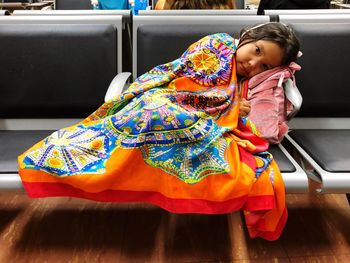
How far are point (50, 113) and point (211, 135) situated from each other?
803 millimetres

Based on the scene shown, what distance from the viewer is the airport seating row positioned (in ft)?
5.42

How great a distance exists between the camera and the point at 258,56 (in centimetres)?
140

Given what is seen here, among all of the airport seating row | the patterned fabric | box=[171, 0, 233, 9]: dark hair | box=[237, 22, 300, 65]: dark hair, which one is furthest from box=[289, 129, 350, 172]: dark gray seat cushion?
box=[171, 0, 233, 9]: dark hair

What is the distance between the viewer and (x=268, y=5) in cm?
246

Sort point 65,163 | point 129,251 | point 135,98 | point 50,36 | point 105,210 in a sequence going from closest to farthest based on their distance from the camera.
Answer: point 65,163
point 135,98
point 129,251
point 50,36
point 105,210

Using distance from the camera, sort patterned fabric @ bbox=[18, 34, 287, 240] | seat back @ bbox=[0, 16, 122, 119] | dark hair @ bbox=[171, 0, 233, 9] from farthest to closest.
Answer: dark hair @ bbox=[171, 0, 233, 9]
seat back @ bbox=[0, 16, 122, 119]
patterned fabric @ bbox=[18, 34, 287, 240]

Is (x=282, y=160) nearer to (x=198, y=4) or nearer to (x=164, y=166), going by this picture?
(x=164, y=166)

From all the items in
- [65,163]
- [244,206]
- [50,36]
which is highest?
Result: [50,36]

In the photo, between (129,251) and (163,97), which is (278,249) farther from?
(163,97)

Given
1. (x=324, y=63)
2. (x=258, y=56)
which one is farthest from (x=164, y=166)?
(x=324, y=63)

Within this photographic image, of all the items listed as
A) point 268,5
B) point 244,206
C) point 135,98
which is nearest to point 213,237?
point 244,206

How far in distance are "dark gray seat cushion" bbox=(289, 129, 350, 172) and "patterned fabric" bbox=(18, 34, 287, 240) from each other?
0.61 feet

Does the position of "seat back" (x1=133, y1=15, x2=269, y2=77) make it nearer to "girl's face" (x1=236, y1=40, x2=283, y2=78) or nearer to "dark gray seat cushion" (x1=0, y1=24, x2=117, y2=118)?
"dark gray seat cushion" (x1=0, y1=24, x2=117, y2=118)

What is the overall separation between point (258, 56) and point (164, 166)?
523 millimetres
